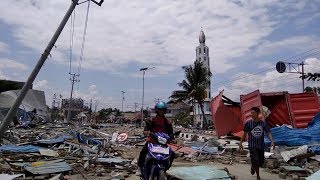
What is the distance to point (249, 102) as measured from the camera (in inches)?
691

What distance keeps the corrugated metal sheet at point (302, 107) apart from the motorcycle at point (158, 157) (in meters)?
11.8

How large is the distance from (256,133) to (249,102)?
9.52m

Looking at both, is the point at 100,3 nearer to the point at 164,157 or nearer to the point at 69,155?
the point at 69,155

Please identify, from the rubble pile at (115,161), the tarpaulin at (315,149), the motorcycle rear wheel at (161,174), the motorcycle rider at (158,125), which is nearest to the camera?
the motorcycle rear wheel at (161,174)

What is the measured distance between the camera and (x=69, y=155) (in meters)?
12.0

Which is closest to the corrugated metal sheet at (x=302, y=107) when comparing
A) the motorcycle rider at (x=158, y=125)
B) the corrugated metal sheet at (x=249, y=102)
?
the corrugated metal sheet at (x=249, y=102)

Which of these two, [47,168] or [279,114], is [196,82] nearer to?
[279,114]

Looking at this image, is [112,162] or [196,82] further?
[196,82]

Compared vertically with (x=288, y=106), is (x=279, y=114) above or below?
below

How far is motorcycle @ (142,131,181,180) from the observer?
19.6 feet

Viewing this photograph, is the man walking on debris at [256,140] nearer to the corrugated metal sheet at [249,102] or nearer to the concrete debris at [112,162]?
the concrete debris at [112,162]

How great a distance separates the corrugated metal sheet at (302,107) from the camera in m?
16.5


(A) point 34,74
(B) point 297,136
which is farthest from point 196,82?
(A) point 34,74

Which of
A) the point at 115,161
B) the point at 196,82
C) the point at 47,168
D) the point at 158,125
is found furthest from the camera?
the point at 196,82
